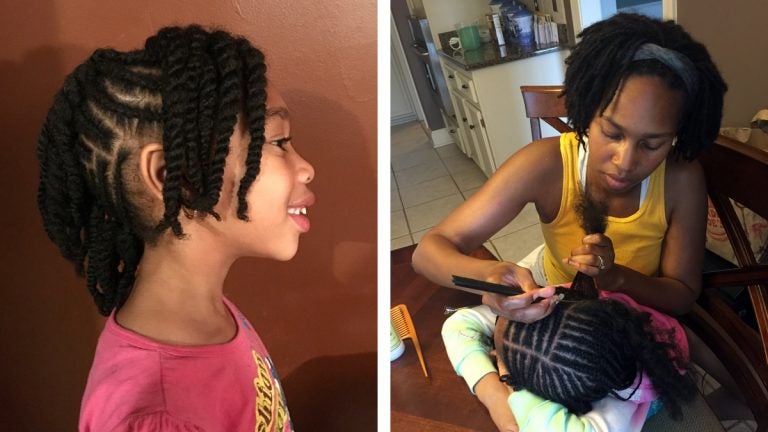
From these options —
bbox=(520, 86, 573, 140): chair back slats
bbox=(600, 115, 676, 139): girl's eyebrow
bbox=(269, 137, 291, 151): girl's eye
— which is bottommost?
bbox=(600, 115, 676, 139): girl's eyebrow

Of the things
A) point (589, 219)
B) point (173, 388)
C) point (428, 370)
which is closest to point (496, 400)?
point (428, 370)

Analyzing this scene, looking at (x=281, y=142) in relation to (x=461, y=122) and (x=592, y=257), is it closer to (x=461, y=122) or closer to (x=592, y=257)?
(x=461, y=122)

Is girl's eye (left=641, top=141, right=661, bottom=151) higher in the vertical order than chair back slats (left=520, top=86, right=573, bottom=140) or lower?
lower

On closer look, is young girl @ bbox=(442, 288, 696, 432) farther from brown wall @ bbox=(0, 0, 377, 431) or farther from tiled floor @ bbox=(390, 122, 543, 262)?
brown wall @ bbox=(0, 0, 377, 431)

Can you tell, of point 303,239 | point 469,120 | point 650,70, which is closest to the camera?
point 650,70

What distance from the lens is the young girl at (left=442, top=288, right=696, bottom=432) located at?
403 millimetres

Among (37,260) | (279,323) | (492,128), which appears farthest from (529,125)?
(37,260)

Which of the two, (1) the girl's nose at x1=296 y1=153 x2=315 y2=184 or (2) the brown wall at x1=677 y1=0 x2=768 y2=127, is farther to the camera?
(1) the girl's nose at x1=296 y1=153 x2=315 y2=184

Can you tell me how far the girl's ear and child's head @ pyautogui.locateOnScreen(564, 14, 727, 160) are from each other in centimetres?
34

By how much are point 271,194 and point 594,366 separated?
30cm

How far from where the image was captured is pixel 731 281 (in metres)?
0.46

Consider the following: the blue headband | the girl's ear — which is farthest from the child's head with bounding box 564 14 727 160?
the girl's ear

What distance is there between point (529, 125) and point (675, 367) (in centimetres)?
23

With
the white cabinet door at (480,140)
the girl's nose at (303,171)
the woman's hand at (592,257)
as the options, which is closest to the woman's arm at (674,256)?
the woman's hand at (592,257)
